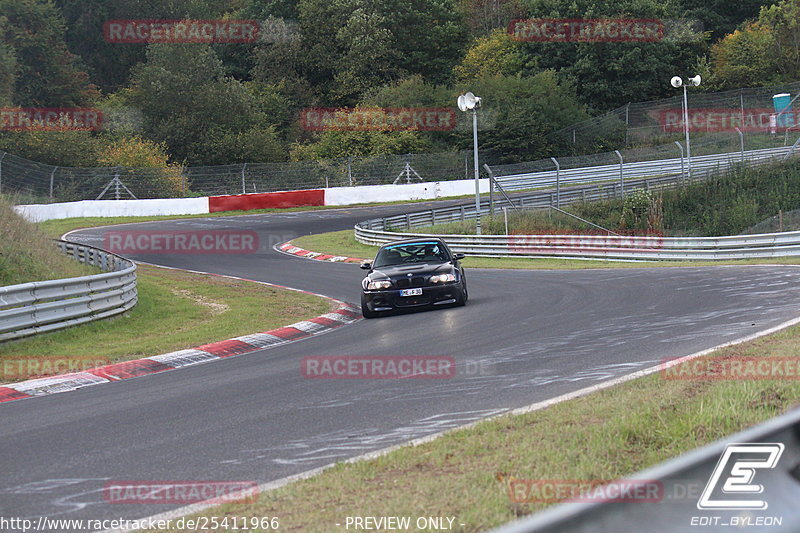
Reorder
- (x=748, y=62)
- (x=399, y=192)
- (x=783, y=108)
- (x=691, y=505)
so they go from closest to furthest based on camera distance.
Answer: (x=691, y=505) → (x=399, y=192) → (x=783, y=108) → (x=748, y=62)

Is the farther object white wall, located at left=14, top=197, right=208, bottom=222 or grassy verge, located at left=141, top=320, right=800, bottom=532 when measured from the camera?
white wall, located at left=14, top=197, right=208, bottom=222

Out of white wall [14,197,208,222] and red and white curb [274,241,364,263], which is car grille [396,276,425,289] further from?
white wall [14,197,208,222]

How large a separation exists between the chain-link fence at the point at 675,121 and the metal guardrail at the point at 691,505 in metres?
49.5

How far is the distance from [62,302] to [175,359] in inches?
114

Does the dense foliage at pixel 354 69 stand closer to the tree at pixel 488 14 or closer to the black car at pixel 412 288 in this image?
the tree at pixel 488 14

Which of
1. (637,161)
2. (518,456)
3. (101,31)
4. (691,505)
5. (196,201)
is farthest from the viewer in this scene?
(101,31)

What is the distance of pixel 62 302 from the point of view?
14.1 meters

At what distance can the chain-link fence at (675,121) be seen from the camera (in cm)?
5456

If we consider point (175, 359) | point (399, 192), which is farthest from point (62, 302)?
point (399, 192)

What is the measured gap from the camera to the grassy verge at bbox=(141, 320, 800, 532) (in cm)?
453

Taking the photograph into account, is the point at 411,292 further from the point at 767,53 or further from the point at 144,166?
the point at 767,53

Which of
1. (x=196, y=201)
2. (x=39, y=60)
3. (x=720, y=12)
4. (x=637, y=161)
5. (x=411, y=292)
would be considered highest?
(x=720, y=12)

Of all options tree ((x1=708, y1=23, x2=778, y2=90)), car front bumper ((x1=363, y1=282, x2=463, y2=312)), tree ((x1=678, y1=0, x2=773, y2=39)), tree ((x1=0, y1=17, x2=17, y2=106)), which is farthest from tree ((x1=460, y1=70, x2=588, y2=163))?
car front bumper ((x1=363, y1=282, x2=463, y2=312))

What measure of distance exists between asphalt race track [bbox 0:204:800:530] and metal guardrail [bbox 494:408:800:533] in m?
3.55
